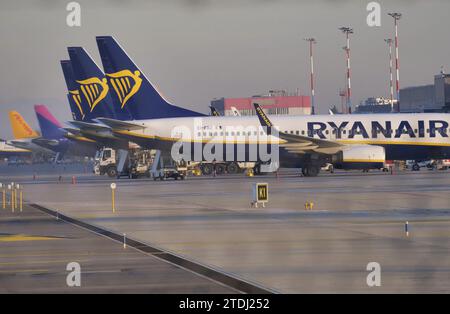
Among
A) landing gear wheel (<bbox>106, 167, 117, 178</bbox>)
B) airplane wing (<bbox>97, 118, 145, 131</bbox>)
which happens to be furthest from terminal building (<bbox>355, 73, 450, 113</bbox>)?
airplane wing (<bbox>97, 118, 145, 131</bbox>)

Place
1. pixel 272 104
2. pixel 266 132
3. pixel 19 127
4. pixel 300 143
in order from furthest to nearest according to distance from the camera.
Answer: pixel 272 104
pixel 19 127
pixel 266 132
pixel 300 143

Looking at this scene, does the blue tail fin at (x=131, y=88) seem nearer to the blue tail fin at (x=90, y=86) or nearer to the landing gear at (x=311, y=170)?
the landing gear at (x=311, y=170)

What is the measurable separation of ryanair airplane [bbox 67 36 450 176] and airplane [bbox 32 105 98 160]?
3279 centimetres

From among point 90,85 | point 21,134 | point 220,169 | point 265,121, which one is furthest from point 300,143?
point 21,134

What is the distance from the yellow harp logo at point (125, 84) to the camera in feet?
264

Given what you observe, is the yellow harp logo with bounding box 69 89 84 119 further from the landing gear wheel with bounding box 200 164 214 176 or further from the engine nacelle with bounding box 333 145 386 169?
the engine nacelle with bounding box 333 145 386 169

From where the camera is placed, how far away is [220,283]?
19656mm

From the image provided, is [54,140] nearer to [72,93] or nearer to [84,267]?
[72,93]

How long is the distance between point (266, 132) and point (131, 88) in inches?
446

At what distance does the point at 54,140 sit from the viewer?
431 feet

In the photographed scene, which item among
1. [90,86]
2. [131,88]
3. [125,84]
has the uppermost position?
[90,86]

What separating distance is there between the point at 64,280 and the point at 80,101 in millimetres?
76880

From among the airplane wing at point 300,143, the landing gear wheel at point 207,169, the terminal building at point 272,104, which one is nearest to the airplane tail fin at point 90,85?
the landing gear wheel at point 207,169
